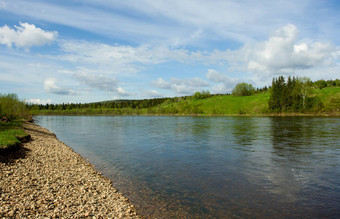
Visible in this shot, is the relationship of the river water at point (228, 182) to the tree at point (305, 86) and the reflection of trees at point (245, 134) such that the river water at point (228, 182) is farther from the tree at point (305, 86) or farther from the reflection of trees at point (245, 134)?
the tree at point (305, 86)

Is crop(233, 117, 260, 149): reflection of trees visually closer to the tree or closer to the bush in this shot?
the bush

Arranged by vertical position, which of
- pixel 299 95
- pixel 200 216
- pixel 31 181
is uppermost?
pixel 299 95

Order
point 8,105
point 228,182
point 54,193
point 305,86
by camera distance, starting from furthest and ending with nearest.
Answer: point 305,86
point 8,105
point 228,182
point 54,193

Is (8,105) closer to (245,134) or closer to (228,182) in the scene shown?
(245,134)

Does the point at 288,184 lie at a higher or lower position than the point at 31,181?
lower

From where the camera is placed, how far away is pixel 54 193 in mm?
11797

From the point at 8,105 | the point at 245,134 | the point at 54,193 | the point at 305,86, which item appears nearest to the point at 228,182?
the point at 54,193

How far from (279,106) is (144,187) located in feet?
428

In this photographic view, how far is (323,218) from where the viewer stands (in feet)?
34.2

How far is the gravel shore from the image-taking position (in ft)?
31.3

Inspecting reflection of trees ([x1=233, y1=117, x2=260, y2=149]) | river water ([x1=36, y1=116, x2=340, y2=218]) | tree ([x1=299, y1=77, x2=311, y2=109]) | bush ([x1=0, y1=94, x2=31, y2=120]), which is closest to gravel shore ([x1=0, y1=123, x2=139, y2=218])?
river water ([x1=36, y1=116, x2=340, y2=218])

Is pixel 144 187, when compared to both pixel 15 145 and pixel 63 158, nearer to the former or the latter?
pixel 63 158

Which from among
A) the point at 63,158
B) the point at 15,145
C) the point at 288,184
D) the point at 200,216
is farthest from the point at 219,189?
the point at 15,145

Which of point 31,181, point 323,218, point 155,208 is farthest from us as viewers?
point 31,181
